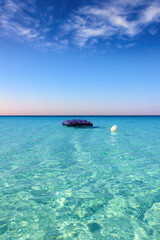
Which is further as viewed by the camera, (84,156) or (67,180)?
(84,156)

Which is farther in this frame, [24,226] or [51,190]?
[51,190]

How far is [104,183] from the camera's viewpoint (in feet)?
21.8

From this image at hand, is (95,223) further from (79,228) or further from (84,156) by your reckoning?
(84,156)

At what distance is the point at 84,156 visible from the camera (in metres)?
10.8

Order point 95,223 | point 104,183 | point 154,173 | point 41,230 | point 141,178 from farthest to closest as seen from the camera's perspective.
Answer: point 154,173
point 141,178
point 104,183
point 95,223
point 41,230

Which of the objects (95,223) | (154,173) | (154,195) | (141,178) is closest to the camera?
(95,223)

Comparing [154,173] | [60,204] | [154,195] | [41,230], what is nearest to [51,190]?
[60,204]

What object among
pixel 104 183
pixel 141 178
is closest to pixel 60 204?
pixel 104 183

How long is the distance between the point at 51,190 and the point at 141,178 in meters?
3.93

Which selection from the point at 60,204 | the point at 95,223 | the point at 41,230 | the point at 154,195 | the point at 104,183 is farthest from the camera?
the point at 104,183

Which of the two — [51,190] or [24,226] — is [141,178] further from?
[24,226]

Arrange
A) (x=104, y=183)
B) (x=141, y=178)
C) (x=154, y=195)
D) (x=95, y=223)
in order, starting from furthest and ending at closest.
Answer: (x=141, y=178)
(x=104, y=183)
(x=154, y=195)
(x=95, y=223)

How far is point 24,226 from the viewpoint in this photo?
415 cm

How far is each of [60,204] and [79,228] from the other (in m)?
1.19
